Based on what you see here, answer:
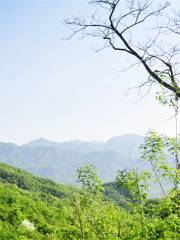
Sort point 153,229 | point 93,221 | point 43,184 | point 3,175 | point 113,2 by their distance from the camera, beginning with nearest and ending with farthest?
point 153,229
point 93,221
point 113,2
point 3,175
point 43,184

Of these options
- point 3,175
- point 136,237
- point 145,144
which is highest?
point 3,175

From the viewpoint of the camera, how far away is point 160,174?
32.9ft

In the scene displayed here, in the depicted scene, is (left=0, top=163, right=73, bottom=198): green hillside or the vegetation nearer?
the vegetation

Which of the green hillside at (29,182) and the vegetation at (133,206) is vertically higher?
the green hillside at (29,182)

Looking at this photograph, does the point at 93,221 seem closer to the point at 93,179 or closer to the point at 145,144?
the point at 93,179

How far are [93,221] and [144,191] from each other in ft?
8.31

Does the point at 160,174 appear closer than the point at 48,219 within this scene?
Yes

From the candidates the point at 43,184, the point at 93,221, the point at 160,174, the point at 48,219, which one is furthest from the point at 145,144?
the point at 43,184

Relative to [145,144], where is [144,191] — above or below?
below

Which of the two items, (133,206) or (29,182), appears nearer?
(133,206)

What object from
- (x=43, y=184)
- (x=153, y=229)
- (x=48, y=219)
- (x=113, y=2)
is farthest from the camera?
(x=43, y=184)

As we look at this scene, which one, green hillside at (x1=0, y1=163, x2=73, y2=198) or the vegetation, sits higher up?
green hillside at (x1=0, y1=163, x2=73, y2=198)

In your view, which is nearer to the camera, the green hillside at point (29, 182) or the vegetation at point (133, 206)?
the vegetation at point (133, 206)

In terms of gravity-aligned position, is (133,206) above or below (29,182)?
below
